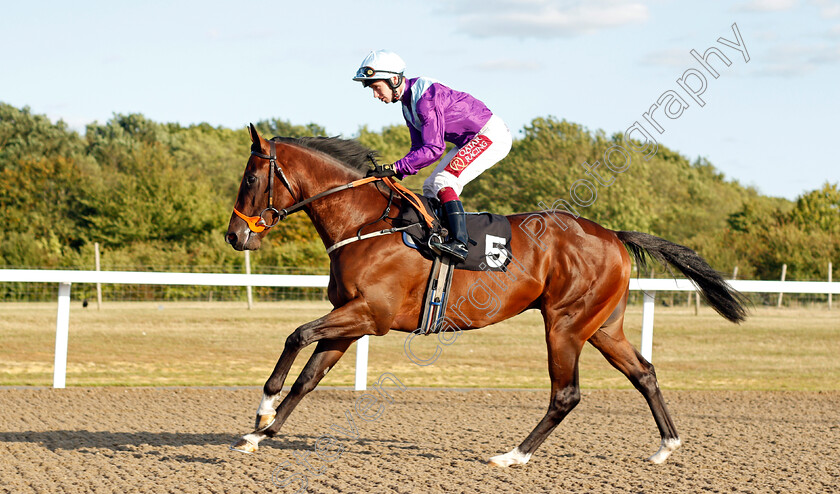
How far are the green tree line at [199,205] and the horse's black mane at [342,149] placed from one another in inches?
701

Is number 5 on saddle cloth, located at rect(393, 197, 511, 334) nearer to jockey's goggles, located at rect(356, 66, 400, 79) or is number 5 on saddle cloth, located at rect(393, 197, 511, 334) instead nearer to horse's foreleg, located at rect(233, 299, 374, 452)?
horse's foreleg, located at rect(233, 299, 374, 452)

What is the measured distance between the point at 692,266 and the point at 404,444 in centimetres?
238

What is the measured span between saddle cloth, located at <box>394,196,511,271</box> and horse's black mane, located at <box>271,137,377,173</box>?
45cm

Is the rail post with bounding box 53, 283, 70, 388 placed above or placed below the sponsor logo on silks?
below

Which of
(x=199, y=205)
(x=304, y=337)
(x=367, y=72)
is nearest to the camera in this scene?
(x=304, y=337)

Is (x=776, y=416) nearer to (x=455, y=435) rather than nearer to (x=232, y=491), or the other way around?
(x=455, y=435)

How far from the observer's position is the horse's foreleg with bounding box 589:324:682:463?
5207mm

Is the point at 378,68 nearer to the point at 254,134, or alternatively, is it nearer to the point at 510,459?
the point at 254,134

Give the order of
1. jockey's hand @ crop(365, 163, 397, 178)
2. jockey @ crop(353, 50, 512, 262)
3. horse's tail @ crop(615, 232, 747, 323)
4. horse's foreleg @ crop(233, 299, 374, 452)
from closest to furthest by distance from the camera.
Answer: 1. horse's foreleg @ crop(233, 299, 374, 452)
2. jockey @ crop(353, 50, 512, 262)
3. jockey's hand @ crop(365, 163, 397, 178)
4. horse's tail @ crop(615, 232, 747, 323)

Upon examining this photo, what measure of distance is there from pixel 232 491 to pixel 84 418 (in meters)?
2.83

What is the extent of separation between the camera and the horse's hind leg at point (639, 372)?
5.21m

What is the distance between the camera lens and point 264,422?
4.72m

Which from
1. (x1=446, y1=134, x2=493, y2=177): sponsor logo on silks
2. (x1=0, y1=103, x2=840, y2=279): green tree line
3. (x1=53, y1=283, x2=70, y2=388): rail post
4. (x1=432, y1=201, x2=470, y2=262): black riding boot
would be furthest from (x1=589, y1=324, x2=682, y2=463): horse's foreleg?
(x1=0, y1=103, x2=840, y2=279): green tree line

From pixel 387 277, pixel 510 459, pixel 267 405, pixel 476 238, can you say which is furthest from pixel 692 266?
pixel 267 405
